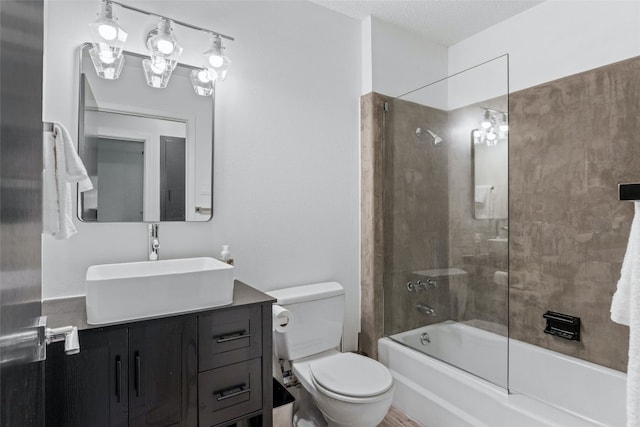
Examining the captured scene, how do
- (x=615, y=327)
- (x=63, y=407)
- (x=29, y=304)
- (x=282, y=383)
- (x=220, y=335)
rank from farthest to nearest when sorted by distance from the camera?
(x=282, y=383)
(x=615, y=327)
(x=220, y=335)
(x=63, y=407)
(x=29, y=304)

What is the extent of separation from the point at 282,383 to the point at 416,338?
→ 0.92 meters

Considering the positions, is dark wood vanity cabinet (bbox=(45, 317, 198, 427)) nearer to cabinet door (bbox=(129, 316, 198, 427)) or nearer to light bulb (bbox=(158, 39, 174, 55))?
cabinet door (bbox=(129, 316, 198, 427))

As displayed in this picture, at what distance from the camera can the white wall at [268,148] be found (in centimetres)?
160

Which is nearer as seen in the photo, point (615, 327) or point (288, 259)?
point (615, 327)

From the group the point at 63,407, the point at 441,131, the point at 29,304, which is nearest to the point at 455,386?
the point at 441,131

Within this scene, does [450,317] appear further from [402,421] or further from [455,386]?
[402,421]

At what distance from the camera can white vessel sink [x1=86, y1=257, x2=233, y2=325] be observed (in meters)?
1.26

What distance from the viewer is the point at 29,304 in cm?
53

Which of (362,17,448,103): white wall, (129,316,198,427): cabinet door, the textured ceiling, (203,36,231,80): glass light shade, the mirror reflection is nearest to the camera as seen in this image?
(129,316,198,427): cabinet door

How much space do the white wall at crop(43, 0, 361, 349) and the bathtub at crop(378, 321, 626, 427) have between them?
1.57 feet

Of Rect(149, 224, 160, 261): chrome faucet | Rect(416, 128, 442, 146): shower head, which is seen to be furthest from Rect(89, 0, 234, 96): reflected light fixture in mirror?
Rect(416, 128, 442, 146): shower head

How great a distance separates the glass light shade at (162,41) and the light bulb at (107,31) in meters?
0.16

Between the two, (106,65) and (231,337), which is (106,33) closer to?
(106,65)

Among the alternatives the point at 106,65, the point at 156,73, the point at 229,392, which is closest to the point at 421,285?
the point at 229,392
